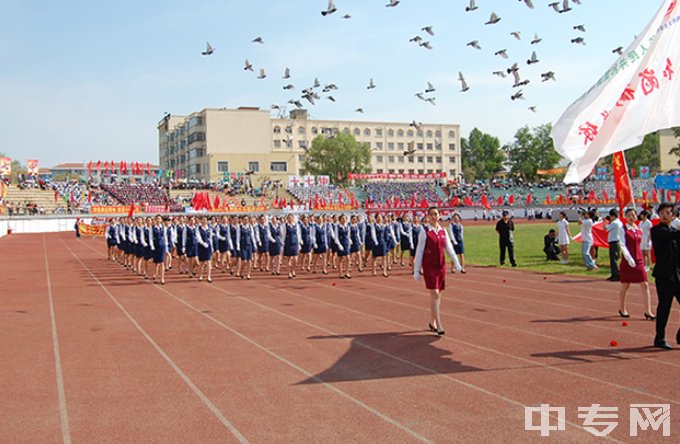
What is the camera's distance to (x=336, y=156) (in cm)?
8788

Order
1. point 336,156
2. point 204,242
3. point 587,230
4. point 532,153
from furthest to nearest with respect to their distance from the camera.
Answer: point 532,153
point 336,156
point 587,230
point 204,242

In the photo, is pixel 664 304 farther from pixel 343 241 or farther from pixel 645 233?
pixel 343 241

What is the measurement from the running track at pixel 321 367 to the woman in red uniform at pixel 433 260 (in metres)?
0.49

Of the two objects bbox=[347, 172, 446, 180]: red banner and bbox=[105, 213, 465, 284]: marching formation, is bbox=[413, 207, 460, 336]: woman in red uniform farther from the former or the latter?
bbox=[347, 172, 446, 180]: red banner

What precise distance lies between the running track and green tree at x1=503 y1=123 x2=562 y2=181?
320 ft

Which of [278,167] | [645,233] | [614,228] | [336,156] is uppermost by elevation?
[336,156]

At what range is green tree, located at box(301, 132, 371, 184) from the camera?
3457 inches

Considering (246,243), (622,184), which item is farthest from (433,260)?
(246,243)

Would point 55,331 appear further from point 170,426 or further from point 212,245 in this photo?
point 212,245

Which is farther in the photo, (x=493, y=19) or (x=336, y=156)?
(x=336, y=156)

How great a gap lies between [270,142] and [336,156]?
9.63 meters

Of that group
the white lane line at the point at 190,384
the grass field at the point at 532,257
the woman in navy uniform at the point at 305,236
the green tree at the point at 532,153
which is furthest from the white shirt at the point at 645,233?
the green tree at the point at 532,153

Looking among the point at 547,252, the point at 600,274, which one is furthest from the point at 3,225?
the point at 600,274

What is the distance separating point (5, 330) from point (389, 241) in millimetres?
11952
